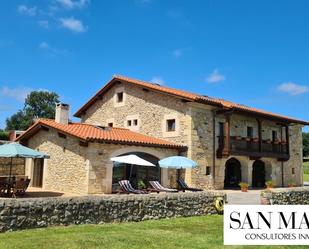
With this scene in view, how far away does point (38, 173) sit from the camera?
20.8 metres

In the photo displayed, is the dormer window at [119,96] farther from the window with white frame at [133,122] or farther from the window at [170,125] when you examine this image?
the window at [170,125]

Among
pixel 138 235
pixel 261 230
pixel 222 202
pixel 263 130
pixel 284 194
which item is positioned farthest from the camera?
pixel 263 130

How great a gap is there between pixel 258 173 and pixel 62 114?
14446mm

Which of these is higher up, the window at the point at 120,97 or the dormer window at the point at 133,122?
the window at the point at 120,97

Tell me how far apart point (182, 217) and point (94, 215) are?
3.29 metres

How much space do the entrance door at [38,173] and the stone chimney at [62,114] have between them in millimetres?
2544

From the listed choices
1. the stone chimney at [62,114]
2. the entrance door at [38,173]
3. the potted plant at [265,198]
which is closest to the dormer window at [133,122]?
the stone chimney at [62,114]

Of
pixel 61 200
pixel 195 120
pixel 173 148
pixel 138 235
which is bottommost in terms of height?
pixel 138 235

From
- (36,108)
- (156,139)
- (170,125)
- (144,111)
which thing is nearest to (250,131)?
(170,125)

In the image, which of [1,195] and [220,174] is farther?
[220,174]

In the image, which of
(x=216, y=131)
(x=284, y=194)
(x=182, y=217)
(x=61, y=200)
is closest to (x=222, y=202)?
(x=182, y=217)

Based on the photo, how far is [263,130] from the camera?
25828 millimetres

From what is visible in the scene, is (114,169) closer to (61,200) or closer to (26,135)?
(26,135)

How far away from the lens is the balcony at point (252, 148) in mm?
21531
